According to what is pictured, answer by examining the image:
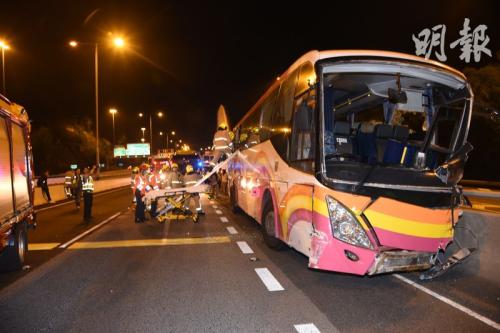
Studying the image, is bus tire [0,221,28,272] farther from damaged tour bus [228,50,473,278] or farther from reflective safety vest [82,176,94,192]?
reflective safety vest [82,176,94,192]

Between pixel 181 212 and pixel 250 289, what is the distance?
25.3 feet

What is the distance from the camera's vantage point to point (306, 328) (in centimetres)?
456

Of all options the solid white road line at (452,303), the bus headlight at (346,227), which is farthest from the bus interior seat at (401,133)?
the solid white road line at (452,303)

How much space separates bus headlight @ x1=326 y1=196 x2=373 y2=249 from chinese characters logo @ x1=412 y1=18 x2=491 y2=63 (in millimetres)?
14537

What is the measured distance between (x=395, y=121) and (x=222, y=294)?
13.5 feet

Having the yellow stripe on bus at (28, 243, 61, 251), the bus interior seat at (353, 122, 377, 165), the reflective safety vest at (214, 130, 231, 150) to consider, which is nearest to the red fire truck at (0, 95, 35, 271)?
the yellow stripe on bus at (28, 243, 61, 251)

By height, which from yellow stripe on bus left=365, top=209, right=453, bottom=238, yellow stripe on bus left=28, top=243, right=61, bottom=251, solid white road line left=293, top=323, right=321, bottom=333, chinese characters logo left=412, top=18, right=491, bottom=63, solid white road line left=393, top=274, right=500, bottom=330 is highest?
chinese characters logo left=412, top=18, right=491, bottom=63

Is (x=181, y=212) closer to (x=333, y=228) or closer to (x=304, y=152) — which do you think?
(x=304, y=152)

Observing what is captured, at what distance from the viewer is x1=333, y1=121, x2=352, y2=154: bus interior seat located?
648 centimetres

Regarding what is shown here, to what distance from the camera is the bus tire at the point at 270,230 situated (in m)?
8.48

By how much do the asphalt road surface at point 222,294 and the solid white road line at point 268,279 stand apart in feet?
0.05

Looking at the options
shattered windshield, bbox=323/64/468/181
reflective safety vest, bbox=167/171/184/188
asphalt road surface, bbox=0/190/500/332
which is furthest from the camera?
reflective safety vest, bbox=167/171/184/188

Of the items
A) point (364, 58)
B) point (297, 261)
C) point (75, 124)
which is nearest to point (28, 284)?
point (297, 261)

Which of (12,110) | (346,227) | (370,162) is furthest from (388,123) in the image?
(12,110)
